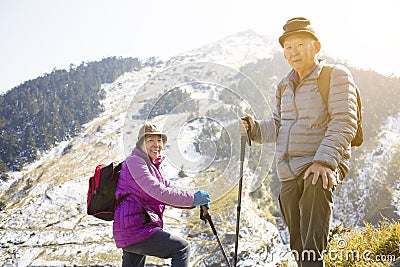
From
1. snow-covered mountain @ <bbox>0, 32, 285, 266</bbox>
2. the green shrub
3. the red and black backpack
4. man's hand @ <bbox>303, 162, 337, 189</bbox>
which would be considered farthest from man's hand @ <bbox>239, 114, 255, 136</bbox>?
snow-covered mountain @ <bbox>0, 32, 285, 266</bbox>

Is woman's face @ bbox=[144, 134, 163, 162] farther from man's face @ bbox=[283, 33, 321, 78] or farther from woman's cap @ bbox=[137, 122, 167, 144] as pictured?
man's face @ bbox=[283, 33, 321, 78]

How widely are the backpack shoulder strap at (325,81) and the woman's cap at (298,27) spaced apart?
343 millimetres

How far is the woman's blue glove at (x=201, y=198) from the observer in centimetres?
339

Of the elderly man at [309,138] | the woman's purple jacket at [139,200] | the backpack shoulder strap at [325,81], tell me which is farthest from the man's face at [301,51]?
the woman's purple jacket at [139,200]

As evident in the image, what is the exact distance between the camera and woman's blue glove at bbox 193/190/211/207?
339 centimetres

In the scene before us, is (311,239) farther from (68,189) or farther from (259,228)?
(68,189)

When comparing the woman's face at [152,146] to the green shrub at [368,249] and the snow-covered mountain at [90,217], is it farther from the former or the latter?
the snow-covered mountain at [90,217]

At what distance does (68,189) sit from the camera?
94.1m

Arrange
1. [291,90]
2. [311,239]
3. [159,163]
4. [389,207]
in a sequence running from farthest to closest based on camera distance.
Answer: [389,207] < [159,163] < [291,90] < [311,239]

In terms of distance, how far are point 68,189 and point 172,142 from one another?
98813 mm

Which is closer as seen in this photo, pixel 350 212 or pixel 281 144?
pixel 281 144

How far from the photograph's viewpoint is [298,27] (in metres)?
3.03

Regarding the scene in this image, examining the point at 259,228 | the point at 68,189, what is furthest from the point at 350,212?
the point at 68,189

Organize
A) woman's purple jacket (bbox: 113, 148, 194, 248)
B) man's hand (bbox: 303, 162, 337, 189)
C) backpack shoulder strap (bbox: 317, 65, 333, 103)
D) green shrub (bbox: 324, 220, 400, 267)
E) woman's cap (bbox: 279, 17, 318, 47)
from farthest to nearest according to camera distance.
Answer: green shrub (bbox: 324, 220, 400, 267)
woman's purple jacket (bbox: 113, 148, 194, 248)
woman's cap (bbox: 279, 17, 318, 47)
backpack shoulder strap (bbox: 317, 65, 333, 103)
man's hand (bbox: 303, 162, 337, 189)
